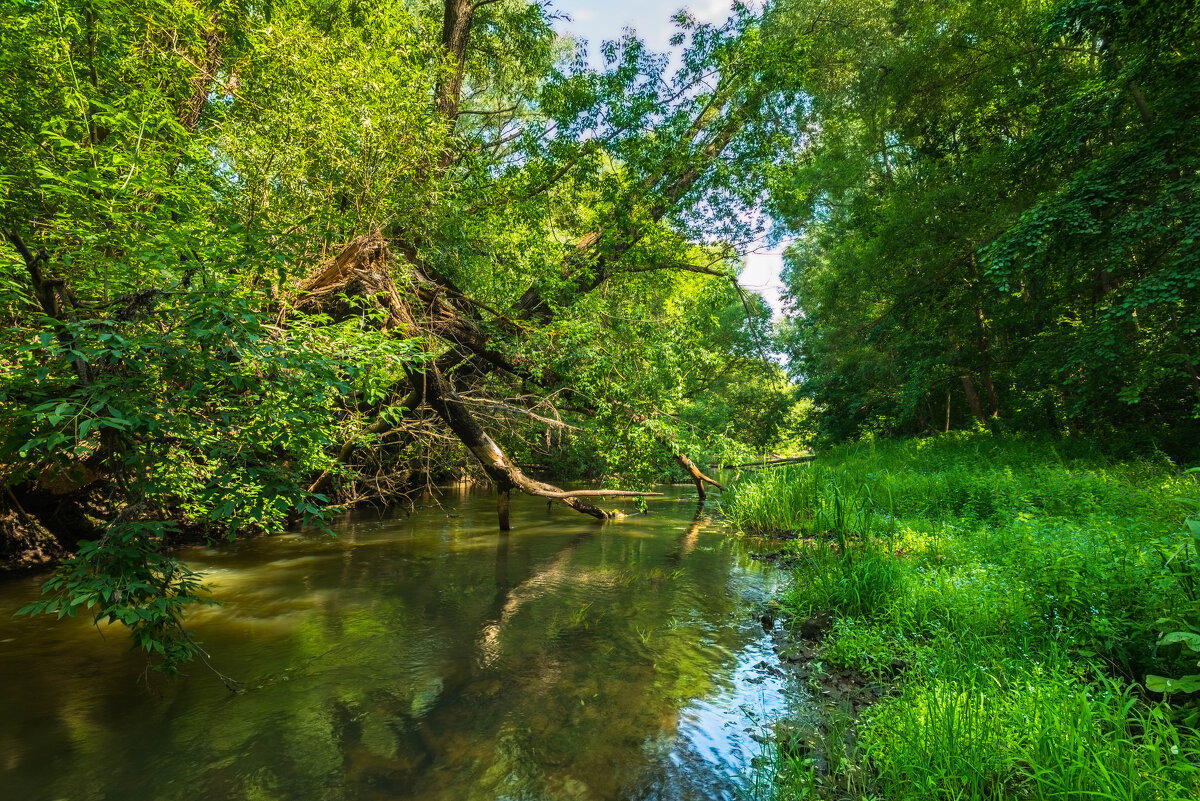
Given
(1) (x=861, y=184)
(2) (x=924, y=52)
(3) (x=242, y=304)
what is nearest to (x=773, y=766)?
(3) (x=242, y=304)

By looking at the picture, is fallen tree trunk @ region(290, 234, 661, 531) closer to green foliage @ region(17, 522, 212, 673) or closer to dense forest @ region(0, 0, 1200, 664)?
dense forest @ region(0, 0, 1200, 664)

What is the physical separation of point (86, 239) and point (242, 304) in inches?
55.8

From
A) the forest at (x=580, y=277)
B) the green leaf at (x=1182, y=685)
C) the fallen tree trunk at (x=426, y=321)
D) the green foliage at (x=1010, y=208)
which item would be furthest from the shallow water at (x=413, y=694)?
the green foliage at (x=1010, y=208)

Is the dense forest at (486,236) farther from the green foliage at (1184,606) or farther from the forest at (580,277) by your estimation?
the green foliage at (1184,606)

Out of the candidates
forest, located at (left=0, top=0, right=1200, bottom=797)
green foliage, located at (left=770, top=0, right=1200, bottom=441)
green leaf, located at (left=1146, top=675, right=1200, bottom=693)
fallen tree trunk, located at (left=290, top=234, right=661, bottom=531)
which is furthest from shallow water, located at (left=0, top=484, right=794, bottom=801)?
green foliage, located at (left=770, top=0, right=1200, bottom=441)

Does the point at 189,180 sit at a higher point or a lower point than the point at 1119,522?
higher

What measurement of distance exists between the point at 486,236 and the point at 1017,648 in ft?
28.8

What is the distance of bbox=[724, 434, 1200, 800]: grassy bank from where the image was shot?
2.50 meters

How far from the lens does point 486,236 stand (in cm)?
895

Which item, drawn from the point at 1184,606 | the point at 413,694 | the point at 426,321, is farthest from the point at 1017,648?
the point at 426,321

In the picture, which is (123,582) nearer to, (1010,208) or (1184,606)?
(1184,606)

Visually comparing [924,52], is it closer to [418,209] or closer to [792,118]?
[792,118]

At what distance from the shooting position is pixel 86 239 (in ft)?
11.9

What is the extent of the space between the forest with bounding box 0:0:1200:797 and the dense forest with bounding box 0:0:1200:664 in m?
0.06
